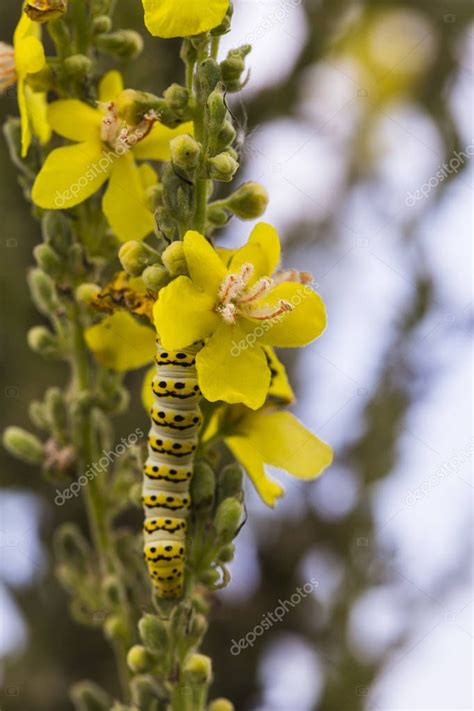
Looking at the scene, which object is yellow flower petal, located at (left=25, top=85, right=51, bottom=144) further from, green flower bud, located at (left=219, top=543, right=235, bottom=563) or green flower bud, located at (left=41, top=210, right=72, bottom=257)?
green flower bud, located at (left=219, top=543, right=235, bottom=563)

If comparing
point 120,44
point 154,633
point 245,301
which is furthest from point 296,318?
point 120,44

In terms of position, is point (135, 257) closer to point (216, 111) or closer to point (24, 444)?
point (216, 111)

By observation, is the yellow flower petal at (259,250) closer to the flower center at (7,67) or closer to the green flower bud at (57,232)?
the green flower bud at (57,232)

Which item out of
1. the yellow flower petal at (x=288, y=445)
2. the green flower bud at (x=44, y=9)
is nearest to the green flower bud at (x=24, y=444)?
the yellow flower petal at (x=288, y=445)

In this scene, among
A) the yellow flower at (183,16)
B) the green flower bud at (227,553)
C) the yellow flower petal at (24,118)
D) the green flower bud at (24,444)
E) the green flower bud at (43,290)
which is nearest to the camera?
the yellow flower at (183,16)

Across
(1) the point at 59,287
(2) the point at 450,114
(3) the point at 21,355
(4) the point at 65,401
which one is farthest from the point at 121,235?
(2) the point at 450,114
